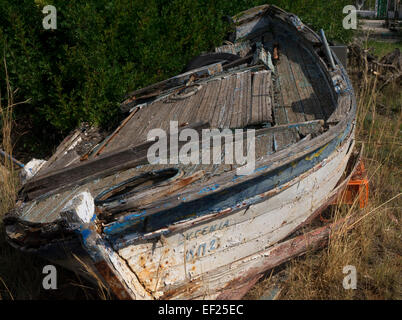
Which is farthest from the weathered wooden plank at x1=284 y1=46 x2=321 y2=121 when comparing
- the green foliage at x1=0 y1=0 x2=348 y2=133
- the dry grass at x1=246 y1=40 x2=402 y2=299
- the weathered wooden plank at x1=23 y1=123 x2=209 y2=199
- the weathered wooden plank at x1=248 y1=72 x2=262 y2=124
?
the weathered wooden plank at x1=23 y1=123 x2=209 y2=199

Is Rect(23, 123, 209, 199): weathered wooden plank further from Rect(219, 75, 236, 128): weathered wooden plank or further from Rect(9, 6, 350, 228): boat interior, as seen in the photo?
Rect(219, 75, 236, 128): weathered wooden plank

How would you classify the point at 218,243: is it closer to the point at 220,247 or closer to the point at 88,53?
the point at 220,247

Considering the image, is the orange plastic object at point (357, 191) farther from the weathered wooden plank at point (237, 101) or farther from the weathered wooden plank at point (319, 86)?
the weathered wooden plank at point (237, 101)

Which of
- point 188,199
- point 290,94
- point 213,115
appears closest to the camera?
point 188,199

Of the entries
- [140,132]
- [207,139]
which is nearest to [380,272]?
[207,139]

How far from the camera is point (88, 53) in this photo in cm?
453

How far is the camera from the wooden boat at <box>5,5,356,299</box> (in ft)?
8.26

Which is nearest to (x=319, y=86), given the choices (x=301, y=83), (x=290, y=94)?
(x=301, y=83)

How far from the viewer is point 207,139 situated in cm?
335

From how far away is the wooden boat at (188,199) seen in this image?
2518 millimetres

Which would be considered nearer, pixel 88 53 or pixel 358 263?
pixel 358 263

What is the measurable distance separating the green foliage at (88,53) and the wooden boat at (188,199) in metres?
0.60

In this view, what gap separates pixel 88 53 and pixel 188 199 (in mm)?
2806
